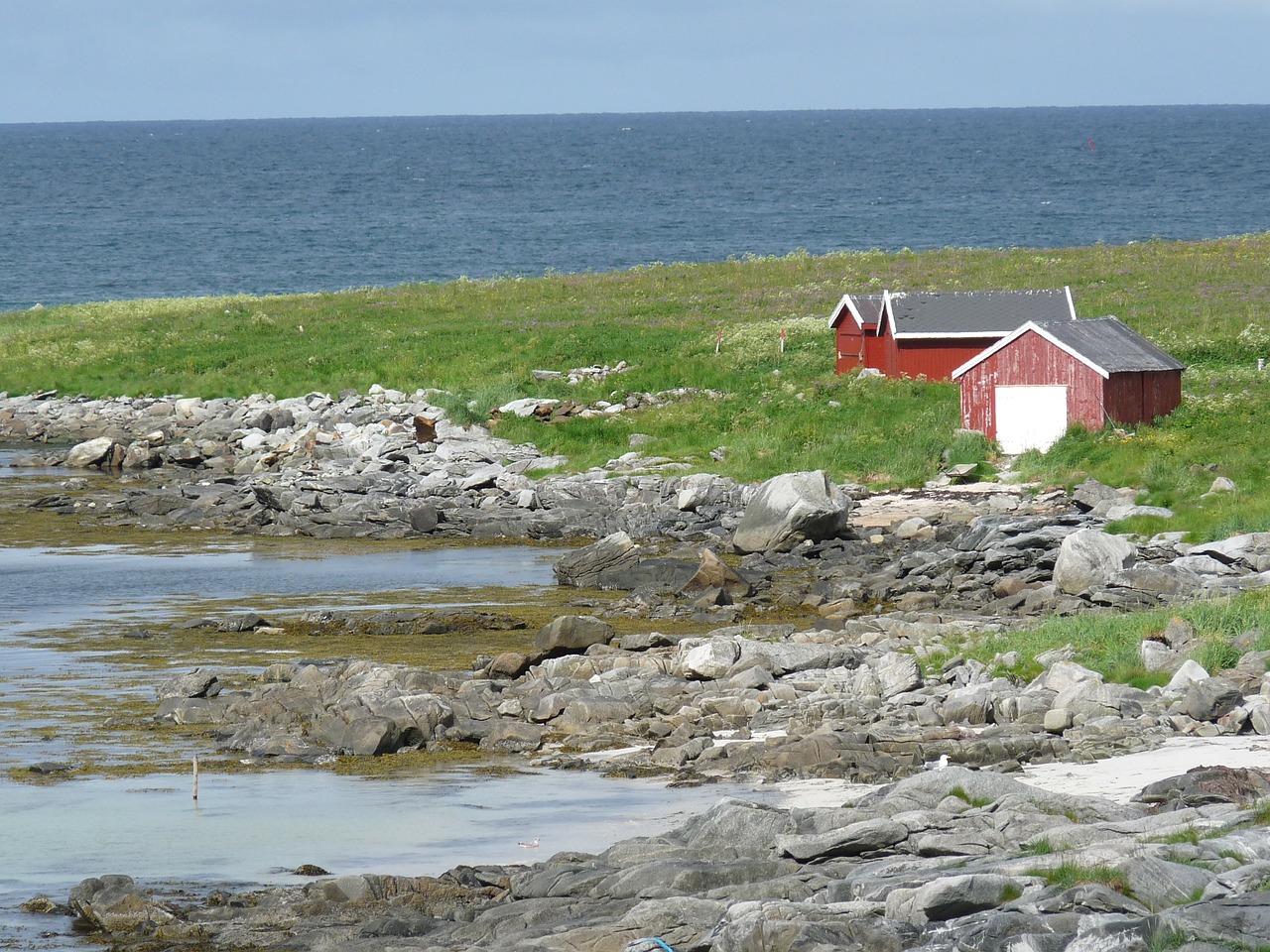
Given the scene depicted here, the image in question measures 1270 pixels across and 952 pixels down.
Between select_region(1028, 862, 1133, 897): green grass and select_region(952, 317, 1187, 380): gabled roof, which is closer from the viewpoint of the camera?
select_region(1028, 862, 1133, 897): green grass

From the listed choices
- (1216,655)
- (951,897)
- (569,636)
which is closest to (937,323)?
(569,636)

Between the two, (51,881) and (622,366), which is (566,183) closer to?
(622,366)

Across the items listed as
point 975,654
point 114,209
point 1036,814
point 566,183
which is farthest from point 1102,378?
point 566,183

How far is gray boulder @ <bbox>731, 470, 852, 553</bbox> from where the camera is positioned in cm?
3228

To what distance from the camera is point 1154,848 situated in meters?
12.2

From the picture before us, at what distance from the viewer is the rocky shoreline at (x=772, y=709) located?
→ 1197 cm

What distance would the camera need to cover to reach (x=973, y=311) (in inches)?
1721

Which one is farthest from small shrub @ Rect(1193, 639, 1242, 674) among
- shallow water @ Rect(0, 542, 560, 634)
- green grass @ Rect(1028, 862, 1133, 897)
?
shallow water @ Rect(0, 542, 560, 634)

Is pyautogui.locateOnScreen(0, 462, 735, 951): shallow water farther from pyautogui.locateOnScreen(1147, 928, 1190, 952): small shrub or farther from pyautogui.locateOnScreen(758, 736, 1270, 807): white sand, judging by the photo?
pyautogui.locateOnScreen(1147, 928, 1190, 952): small shrub

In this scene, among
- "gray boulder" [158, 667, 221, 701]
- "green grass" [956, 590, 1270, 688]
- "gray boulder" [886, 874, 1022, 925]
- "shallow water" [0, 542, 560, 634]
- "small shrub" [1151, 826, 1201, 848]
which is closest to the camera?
"gray boulder" [886, 874, 1022, 925]

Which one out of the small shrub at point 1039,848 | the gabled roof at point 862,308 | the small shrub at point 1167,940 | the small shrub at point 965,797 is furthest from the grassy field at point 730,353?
the small shrub at point 1167,940

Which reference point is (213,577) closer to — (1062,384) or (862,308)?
(1062,384)

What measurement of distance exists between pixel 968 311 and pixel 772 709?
82.9 ft

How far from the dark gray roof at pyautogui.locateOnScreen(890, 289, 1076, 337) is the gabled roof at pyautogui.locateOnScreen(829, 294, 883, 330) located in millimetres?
810
